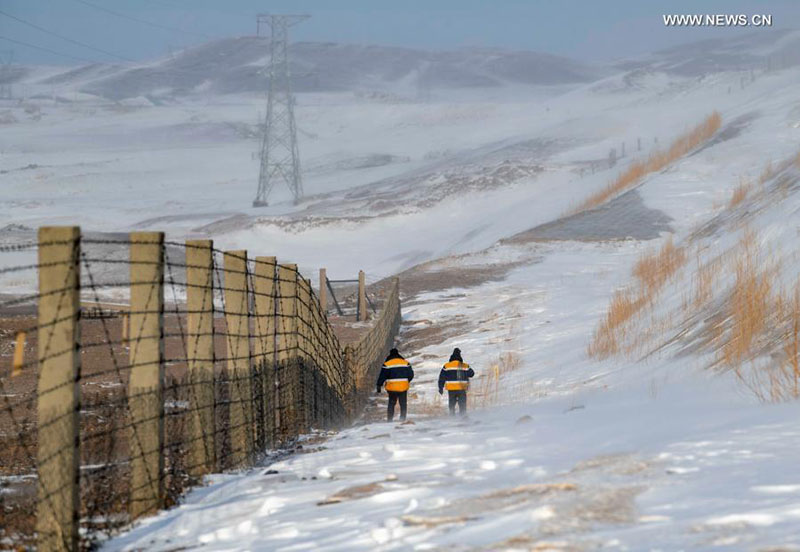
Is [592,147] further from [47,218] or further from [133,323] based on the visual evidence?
[133,323]

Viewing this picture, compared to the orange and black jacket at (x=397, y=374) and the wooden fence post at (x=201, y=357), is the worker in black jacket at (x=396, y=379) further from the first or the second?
the wooden fence post at (x=201, y=357)

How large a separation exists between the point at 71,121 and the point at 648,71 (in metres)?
84.2

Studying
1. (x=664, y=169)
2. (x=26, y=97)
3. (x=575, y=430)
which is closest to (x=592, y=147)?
(x=664, y=169)

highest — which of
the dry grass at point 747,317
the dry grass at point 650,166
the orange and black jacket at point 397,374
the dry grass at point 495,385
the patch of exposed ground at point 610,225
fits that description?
the dry grass at point 650,166

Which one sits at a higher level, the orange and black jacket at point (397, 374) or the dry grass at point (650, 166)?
the dry grass at point (650, 166)

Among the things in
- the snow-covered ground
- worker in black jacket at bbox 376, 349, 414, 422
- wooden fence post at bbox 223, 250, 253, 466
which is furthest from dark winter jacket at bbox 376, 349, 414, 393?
wooden fence post at bbox 223, 250, 253, 466

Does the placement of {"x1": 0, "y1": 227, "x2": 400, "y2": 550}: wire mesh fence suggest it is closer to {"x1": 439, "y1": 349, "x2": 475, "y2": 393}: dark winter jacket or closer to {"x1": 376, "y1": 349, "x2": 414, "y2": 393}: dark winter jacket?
{"x1": 376, "y1": 349, "x2": 414, "y2": 393}: dark winter jacket

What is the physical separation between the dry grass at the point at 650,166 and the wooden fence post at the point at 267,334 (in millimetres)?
39195

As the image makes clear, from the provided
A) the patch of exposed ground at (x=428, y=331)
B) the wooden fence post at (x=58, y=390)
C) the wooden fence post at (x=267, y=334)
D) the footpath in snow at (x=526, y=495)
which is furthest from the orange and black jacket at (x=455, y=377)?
the patch of exposed ground at (x=428, y=331)

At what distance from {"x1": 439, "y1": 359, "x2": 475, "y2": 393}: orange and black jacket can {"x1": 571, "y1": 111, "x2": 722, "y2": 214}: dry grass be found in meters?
33.8

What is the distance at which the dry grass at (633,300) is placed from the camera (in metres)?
19.7

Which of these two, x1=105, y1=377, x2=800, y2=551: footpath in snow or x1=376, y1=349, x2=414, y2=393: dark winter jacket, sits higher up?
x1=376, y1=349, x2=414, y2=393: dark winter jacket

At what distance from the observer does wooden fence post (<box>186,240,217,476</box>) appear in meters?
7.51

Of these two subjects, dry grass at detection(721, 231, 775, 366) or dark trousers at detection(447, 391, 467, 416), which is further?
dark trousers at detection(447, 391, 467, 416)
